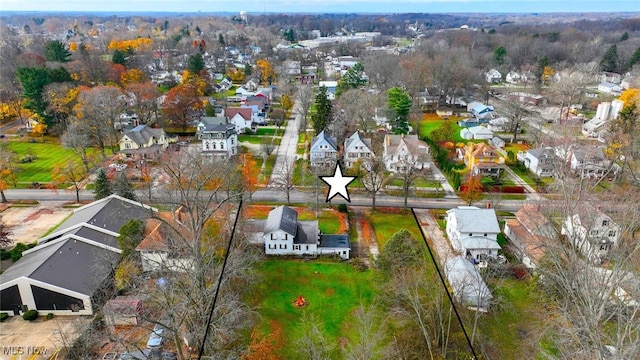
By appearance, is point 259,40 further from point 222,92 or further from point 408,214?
point 408,214

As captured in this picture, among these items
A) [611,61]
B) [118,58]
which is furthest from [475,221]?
[611,61]

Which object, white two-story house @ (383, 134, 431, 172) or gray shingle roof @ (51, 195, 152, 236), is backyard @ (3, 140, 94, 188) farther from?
white two-story house @ (383, 134, 431, 172)

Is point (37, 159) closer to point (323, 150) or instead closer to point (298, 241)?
point (323, 150)

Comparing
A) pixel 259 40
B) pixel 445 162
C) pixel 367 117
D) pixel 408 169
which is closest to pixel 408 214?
pixel 408 169

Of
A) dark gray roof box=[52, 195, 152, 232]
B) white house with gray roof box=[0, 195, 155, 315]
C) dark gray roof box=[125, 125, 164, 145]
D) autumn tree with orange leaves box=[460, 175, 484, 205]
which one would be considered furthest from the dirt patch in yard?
autumn tree with orange leaves box=[460, 175, 484, 205]

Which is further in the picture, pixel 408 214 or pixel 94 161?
pixel 94 161

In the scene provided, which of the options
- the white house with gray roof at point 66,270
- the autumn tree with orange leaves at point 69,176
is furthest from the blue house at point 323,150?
the autumn tree with orange leaves at point 69,176
